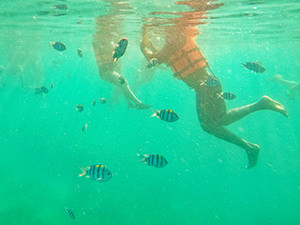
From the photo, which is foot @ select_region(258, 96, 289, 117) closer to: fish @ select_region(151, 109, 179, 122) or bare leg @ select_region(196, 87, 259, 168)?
bare leg @ select_region(196, 87, 259, 168)

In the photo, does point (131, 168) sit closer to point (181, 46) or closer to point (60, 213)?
point (60, 213)

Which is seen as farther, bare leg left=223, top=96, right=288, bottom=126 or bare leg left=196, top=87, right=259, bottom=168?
bare leg left=223, top=96, right=288, bottom=126

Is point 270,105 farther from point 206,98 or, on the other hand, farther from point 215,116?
point 206,98

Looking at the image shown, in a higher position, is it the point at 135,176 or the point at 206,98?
the point at 206,98

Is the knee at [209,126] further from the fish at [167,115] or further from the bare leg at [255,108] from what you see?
the fish at [167,115]

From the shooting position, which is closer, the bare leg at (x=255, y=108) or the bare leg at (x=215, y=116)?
the bare leg at (x=215, y=116)

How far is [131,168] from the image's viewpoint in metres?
20.1

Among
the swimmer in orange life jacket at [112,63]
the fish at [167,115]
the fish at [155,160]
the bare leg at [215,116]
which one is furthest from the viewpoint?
the swimmer in orange life jacket at [112,63]

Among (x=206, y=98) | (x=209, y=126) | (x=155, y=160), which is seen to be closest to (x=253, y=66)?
(x=206, y=98)

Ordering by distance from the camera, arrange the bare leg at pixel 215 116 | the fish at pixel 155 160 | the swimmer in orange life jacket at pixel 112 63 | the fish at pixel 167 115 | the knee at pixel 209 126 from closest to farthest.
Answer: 1. the fish at pixel 155 160
2. the fish at pixel 167 115
3. the bare leg at pixel 215 116
4. the knee at pixel 209 126
5. the swimmer in orange life jacket at pixel 112 63

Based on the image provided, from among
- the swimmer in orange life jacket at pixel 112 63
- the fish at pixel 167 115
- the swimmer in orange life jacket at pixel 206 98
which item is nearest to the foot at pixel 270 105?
the swimmer in orange life jacket at pixel 206 98

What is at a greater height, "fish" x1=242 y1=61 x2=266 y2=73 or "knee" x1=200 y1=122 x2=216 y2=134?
"fish" x1=242 y1=61 x2=266 y2=73

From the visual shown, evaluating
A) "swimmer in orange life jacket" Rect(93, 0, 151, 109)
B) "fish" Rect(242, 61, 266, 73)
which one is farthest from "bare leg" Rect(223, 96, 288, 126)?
"swimmer in orange life jacket" Rect(93, 0, 151, 109)

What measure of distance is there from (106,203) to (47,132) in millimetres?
19798
